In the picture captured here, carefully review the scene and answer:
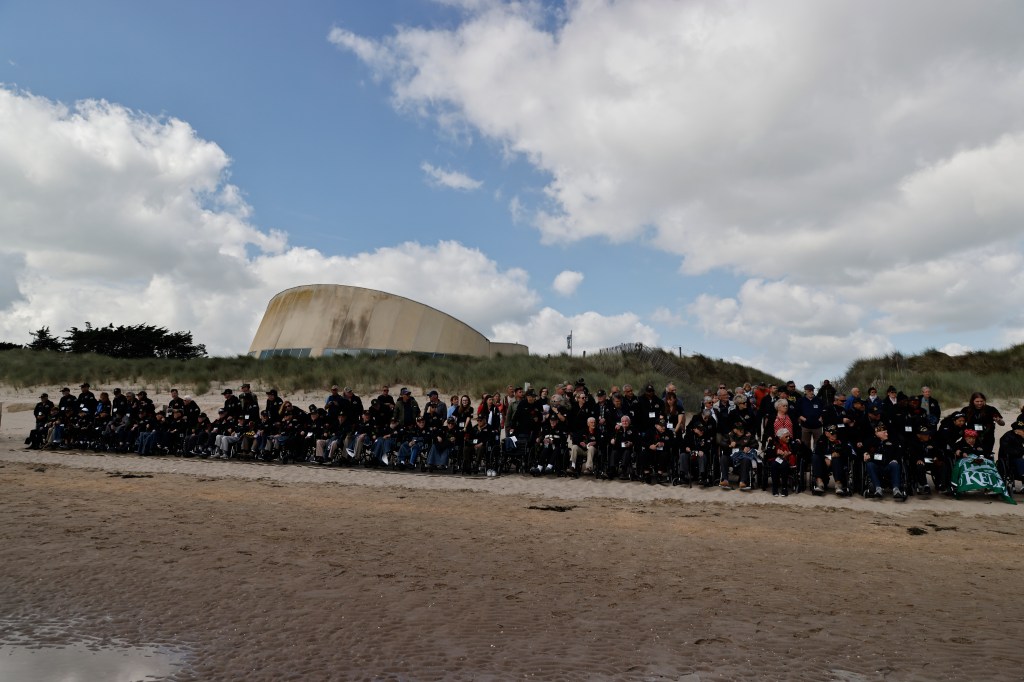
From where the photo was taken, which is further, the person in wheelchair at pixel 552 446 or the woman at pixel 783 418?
the person in wheelchair at pixel 552 446

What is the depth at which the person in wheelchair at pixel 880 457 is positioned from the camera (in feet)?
33.3

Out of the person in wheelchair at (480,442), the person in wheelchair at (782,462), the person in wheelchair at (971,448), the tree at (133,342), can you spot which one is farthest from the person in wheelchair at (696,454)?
the tree at (133,342)

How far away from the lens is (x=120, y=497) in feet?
28.8

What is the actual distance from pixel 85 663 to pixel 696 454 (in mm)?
9281

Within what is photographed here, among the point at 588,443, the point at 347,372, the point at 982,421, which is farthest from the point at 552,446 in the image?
the point at 347,372

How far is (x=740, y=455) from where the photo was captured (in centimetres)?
1110

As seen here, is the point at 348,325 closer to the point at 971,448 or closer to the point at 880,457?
the point at 880,457

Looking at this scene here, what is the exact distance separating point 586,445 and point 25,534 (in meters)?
8.14

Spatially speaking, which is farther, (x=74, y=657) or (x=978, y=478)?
(x=978, y=478)

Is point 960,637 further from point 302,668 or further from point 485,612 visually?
point 302,668

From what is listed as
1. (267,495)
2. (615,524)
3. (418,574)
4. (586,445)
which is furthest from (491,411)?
(418,574)

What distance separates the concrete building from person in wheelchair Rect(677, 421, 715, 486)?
950 inches

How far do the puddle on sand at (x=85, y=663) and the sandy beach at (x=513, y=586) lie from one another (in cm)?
12

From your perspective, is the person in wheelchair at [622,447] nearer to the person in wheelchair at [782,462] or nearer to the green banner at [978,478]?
the person in wheelchair at [782,462]
